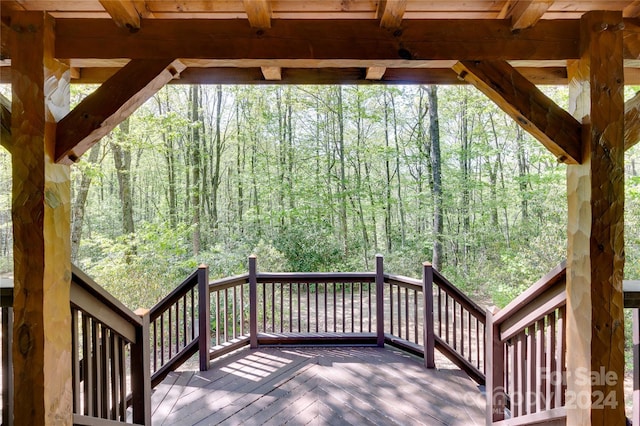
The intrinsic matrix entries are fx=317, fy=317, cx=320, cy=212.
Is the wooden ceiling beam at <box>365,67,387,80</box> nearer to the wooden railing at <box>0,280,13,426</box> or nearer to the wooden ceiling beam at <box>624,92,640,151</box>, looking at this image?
the wooden ceiling beam at <box>624,92,640,151</box>

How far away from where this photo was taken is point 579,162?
1.62 m

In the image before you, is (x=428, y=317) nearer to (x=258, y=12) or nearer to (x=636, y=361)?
(x=636, y=361)

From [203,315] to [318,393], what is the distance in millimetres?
1392

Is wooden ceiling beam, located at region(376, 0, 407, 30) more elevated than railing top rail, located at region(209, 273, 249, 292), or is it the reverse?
wooden ceiling beam, located at region(376, 0, 407, 30)

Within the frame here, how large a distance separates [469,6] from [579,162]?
97cm

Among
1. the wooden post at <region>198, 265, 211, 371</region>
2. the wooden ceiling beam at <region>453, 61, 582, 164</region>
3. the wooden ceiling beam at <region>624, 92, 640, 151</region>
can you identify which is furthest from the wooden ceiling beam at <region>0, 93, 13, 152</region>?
the wooden ceiling beam at <region>624, 92, 640, 151</region>

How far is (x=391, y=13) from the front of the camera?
153 cm

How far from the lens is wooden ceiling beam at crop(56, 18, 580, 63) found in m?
1.63

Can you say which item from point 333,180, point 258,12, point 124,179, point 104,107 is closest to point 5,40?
point 104,107

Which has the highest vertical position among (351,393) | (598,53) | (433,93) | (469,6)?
(433,93)

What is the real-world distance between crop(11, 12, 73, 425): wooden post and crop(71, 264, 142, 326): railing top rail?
0.08 metres

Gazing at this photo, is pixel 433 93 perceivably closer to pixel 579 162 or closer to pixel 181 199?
pixel 579 162

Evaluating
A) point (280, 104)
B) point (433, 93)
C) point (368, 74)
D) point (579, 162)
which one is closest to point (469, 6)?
point (368, 74)

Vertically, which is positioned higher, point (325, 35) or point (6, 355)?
point (325, 35)
